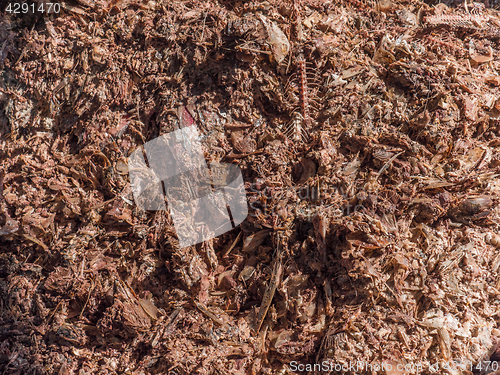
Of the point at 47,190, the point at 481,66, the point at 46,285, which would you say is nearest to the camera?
the point at 46,285

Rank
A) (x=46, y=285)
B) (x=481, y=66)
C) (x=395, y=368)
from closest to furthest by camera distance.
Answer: (x=395, y=368), (x=46, y=285), (x=481, y=66)

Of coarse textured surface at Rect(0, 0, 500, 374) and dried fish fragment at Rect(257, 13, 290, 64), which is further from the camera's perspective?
dried fish fragment at Rect(257, 13, 290, 64)

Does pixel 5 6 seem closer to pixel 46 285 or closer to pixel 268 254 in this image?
pixel 46 285

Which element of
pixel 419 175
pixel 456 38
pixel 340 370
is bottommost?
pixel 340 370

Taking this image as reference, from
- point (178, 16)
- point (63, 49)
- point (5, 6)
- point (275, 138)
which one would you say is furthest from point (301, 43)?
point (5, 6)

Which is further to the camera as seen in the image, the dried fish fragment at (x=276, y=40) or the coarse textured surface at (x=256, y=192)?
the dried fish fragment at (x=276, y=40)

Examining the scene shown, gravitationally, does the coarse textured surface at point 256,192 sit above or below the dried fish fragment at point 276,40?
below

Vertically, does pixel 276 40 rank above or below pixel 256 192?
above

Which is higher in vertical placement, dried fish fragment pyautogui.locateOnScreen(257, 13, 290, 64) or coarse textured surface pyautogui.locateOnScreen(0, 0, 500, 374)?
dried fish fragment pyautogui.locateOnScreen(257, 13, 290, 64)
